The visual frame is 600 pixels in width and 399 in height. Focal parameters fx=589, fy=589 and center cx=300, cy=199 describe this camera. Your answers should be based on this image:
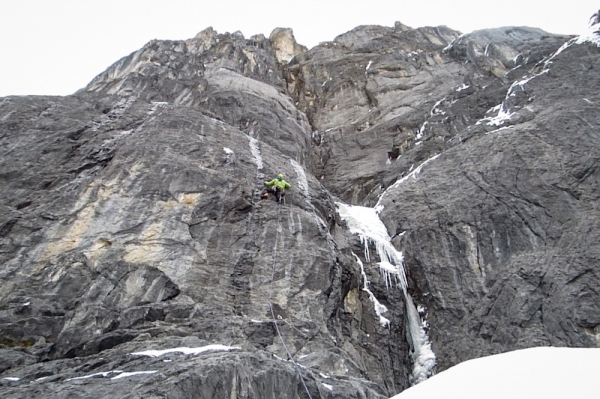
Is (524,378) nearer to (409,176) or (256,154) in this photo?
(256,154)

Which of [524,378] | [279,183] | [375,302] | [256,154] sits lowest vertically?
[375,302]

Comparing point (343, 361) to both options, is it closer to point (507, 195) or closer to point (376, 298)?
point (376, 298)

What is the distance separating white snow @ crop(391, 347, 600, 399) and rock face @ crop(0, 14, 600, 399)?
445 cm

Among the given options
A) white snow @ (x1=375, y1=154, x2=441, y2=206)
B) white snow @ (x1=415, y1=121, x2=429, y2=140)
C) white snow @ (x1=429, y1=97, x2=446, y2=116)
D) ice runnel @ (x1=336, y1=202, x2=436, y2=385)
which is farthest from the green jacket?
white snow @ (x1=429, y1=97, x2=446, y2=116)

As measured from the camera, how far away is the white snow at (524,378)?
413 cm

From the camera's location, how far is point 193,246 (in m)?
13.5

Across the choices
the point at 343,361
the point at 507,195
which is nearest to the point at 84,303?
the point at 343,361

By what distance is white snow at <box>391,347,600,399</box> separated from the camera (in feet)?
13.6

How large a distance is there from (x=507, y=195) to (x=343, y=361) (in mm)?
8806

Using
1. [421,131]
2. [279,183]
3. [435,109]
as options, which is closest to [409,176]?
[421,131]

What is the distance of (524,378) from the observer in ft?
14.4

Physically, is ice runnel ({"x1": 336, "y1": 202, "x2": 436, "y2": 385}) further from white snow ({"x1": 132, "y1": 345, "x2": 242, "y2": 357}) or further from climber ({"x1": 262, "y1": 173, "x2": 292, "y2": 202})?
white snow ({"x1": 132, "y1": 345, "x2": 242, "y2": 357})

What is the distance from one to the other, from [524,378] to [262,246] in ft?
33.3

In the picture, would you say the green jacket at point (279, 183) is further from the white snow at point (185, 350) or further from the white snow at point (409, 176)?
the white snow at point (185, 350)
